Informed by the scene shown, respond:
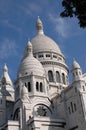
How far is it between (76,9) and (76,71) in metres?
33.2

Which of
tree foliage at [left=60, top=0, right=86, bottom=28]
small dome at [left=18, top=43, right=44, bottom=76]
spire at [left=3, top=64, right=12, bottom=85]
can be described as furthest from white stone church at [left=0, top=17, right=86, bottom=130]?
tree foliage at [left=60, top=0, right=86, bottom=28]

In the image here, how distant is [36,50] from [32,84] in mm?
14682

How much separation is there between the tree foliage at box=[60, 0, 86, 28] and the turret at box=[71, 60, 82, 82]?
31505 millimetres

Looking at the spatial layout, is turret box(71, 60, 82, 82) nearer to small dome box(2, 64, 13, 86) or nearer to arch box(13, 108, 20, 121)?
arch box(13, 108, 20, 121)

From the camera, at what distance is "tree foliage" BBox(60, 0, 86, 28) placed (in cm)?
1283

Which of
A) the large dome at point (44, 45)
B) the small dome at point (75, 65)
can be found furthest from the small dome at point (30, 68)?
the large dome at point (44, 45)

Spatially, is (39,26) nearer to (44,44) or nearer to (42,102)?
(44,44)

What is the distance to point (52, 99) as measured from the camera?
49938mm

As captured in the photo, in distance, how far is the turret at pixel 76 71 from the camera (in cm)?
4478

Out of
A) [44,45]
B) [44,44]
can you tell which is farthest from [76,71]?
[44,44]

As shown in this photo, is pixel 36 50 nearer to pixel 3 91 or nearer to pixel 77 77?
pixel 3 91

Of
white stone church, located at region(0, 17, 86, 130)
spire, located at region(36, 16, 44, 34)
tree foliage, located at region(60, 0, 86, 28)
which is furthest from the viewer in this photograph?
spire, located at region(36, 16, 44, 34)

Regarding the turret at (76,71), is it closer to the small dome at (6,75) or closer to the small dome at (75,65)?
the small dome at (75,65)

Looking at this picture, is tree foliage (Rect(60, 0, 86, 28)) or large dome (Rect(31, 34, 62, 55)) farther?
large dome (Rect(31, 34, 62, 55))
